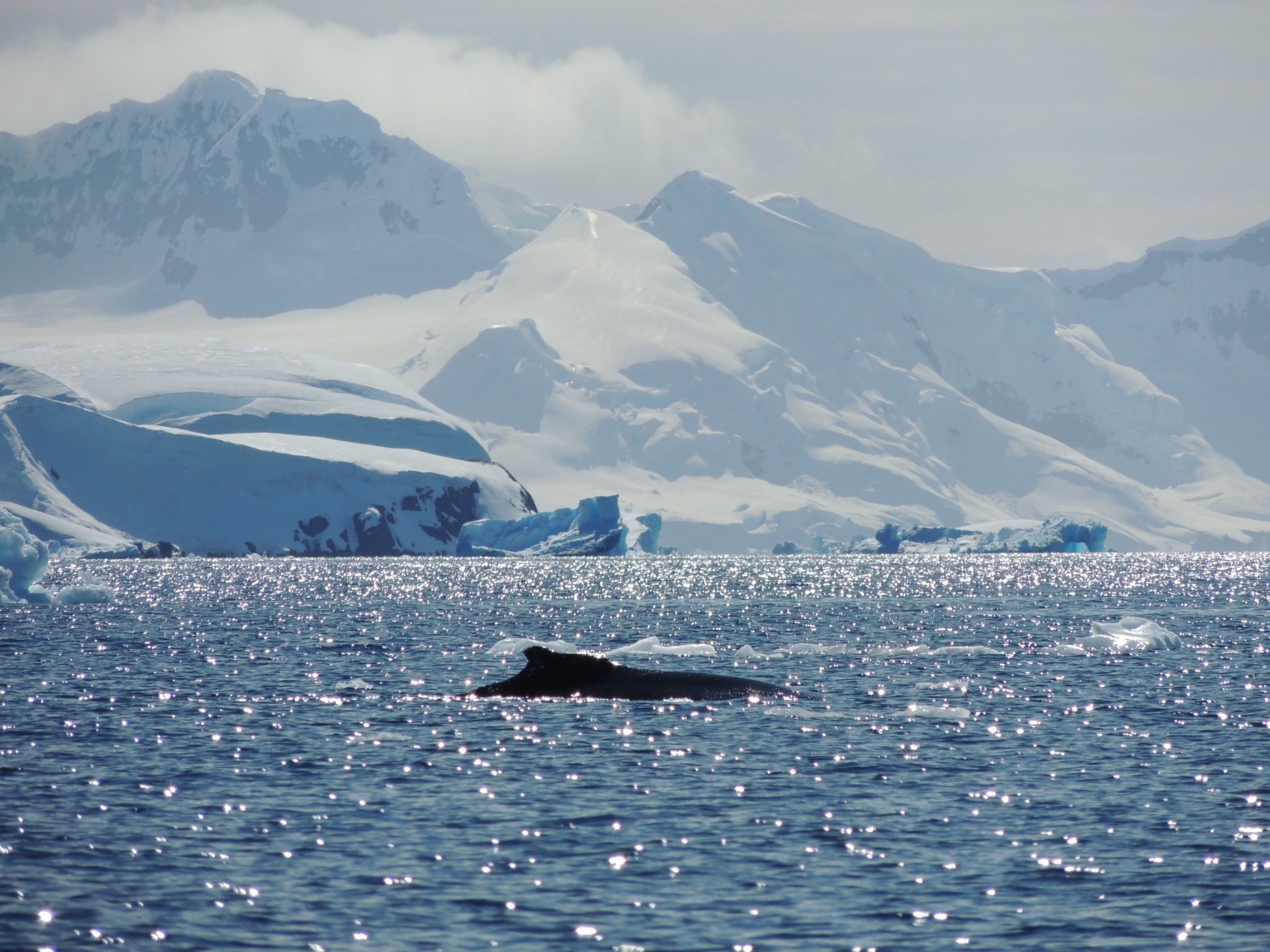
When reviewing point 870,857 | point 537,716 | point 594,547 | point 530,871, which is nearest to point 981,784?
point 870,857

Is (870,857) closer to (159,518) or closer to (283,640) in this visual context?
(283,640)

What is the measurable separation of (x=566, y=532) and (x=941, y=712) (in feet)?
513

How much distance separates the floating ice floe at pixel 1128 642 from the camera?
55469 mm

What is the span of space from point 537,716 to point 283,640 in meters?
29.1

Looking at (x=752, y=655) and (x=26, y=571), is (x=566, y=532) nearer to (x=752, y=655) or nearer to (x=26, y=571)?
(x=26, y=571)

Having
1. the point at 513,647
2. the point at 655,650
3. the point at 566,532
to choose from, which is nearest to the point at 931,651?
the point at 655,650

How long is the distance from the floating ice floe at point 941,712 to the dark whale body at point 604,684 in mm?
4059

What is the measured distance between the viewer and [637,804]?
25125mm

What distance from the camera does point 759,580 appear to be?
146000 millimetres

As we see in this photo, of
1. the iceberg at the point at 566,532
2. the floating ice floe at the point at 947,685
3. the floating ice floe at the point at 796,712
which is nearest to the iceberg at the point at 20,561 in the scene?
the floating ice floe at the point at 947,685

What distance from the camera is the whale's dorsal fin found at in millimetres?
39906

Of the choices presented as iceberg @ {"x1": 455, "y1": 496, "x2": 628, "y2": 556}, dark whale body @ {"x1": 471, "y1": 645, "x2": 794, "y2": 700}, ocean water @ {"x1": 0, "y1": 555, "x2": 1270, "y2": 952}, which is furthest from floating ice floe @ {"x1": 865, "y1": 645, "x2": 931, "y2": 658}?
iceberg @ {"x1": 455, "y1": 496, "x2": 628, "y2": 556}

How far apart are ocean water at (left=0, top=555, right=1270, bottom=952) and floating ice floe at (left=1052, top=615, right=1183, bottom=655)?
1.22 m

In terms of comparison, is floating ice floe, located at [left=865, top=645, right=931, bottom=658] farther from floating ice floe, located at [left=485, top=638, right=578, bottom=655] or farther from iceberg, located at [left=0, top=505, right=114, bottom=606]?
iceberg, located at [left=0, top=505, right=114, bottom=606]
